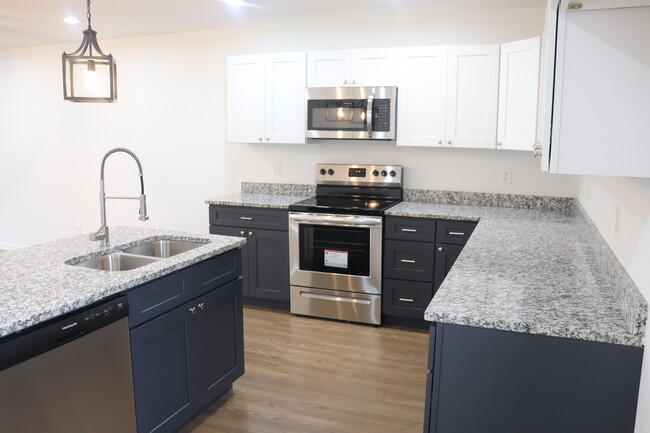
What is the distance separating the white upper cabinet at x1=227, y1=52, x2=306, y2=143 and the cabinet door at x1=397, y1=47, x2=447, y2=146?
2.61 ft

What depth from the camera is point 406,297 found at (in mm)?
3953

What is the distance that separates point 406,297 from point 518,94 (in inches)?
62.8

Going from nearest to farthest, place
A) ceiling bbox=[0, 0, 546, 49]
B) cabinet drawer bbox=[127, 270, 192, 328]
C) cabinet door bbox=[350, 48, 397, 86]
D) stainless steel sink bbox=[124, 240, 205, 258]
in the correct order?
cabinet drawer bbox=[127, 270, 192, 328] → stainless steel sink bbox=[124, 240, 205, 258] → ceiling bbox=[0, 0, 546, 49] → cabinet door bbox=[350, 48, 397, 86]

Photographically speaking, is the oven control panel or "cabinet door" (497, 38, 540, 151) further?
the oven control panel

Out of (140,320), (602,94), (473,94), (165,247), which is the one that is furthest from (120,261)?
(473,94)

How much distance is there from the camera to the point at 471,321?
1.73 metres

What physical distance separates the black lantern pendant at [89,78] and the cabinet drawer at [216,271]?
0.92 m

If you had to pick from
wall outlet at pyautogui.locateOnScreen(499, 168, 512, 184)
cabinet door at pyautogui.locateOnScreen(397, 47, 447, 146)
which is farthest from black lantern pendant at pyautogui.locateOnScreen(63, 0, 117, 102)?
wall outlet at pyautogui.locateOnScreen(499, 168, 512, 184)

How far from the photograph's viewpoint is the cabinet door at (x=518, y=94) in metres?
3.45

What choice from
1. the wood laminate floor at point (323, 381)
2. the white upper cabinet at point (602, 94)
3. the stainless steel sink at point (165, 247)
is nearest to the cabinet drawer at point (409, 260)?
the wood laminate floor at point (323, 381)

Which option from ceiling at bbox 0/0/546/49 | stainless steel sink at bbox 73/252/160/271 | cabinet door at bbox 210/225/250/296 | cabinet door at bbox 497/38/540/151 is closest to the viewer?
stainless steel sink at bbox 73/252/160/271

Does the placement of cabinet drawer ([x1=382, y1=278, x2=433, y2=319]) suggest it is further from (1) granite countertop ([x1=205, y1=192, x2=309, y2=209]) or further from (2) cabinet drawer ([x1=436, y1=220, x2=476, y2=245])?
(1) granite countertop ([x1=205, y1=192, x2=309, y2=209])

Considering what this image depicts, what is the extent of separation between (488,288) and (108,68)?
1.99 metres

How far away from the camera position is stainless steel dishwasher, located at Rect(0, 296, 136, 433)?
1.70 meters
